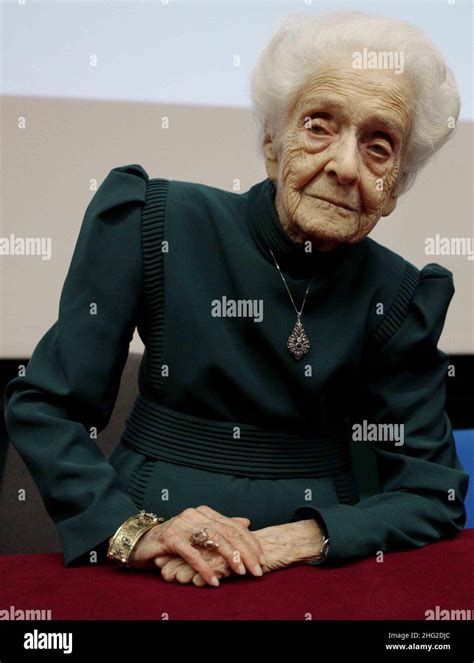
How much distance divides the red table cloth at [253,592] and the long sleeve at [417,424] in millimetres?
123

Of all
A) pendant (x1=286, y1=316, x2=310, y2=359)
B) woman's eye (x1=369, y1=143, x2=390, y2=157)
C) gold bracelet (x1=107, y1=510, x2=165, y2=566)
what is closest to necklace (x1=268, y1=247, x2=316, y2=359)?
pendant (x1=286, y1=316, x2=310, y2=359)

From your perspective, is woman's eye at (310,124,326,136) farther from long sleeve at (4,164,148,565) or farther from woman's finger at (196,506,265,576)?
woman's finger at (196,506,265,576)

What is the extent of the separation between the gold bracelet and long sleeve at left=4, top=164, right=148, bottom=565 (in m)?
0.01

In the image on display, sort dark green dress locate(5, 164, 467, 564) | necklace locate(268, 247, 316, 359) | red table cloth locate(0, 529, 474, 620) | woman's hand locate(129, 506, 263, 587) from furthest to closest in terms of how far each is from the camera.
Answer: necklace locate(268, 247, 316, 359) → dark green dress locate(5, 164, 467, 564) → woman's hand locate(129, 506, 263, 587) → red table cloth locate(0, 529, 474, 620)

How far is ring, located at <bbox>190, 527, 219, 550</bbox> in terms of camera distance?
1.11 metres

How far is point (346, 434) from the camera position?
1.49 meters

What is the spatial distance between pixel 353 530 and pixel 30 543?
750mm

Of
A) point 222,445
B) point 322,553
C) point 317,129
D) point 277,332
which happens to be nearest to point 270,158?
point 317,129

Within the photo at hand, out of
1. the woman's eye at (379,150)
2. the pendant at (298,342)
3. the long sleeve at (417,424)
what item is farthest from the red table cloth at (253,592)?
the woman's eye at (379,150)

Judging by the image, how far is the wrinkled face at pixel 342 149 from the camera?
130cm

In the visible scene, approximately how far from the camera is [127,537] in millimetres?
1148

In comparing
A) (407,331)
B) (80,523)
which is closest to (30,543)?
(80,523)

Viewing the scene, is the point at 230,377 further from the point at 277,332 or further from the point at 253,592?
the point at 253,592
